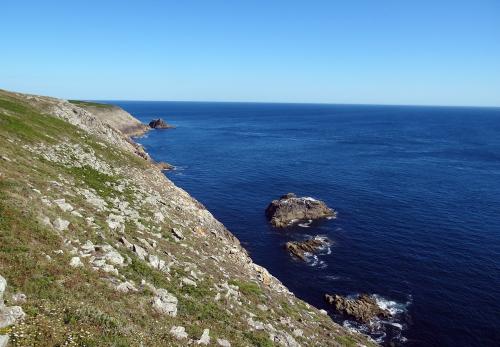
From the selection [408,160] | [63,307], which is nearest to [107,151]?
[63,307]

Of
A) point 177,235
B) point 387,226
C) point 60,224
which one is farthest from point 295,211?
point 60,224

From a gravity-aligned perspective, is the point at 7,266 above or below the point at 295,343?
above

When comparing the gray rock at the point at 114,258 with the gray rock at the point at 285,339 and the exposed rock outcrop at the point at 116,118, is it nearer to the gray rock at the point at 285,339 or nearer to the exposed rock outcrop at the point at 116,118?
the gray rock at the point at 285,339

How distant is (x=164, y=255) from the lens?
2592 cm

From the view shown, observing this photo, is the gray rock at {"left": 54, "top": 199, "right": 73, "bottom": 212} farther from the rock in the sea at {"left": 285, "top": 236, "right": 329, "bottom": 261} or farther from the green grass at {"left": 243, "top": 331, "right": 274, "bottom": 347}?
the rock in the sea at {"left": 285, "top": 236, "right": 329, "bottom": 261}

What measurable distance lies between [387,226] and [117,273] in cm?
4957

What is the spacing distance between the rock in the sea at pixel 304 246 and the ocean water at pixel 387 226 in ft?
4.39

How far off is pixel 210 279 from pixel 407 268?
31.8 m

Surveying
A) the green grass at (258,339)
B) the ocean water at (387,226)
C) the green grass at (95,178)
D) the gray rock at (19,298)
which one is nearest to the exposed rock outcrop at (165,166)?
the ocean water at (387,226)

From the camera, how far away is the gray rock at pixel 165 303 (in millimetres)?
18938

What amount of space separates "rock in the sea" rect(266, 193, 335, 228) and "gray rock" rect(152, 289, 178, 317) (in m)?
42.3

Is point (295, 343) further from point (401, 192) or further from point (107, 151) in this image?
point (401, 192)

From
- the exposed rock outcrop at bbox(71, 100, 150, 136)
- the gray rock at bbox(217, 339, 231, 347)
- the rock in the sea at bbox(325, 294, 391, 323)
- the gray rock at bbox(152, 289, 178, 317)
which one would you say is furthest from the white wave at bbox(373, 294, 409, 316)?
the exposed rock outcrop at bbox(71, 100, 150, 136)

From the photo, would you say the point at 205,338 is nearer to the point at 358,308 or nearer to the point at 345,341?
the point at 345,341
